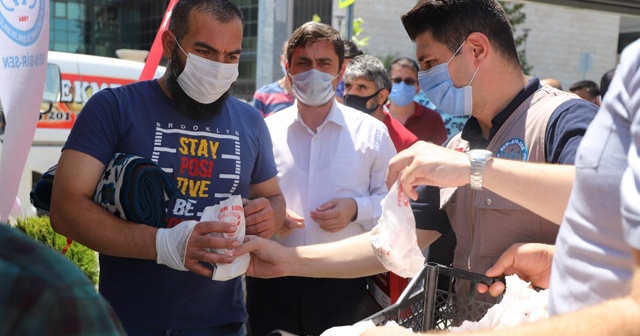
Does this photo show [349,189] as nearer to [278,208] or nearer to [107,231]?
[278,208]

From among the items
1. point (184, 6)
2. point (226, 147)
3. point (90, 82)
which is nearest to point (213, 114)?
point (226, 147)

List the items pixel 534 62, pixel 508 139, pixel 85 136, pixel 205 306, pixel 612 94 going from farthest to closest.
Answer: pixel 534 62
pixel 205 306
pixel 85 136
pixel 508 139
pixel 612 94

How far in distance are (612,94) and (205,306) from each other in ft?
6.03

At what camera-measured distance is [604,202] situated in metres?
1.08

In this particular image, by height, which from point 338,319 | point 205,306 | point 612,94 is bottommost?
point 338,319

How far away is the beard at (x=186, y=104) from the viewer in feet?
8.73

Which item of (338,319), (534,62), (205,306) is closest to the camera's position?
(205,306)

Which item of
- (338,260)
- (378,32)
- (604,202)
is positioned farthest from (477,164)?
(378,32)

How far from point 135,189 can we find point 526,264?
1273mm

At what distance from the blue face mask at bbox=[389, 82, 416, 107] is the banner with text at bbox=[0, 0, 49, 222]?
4.08 metres

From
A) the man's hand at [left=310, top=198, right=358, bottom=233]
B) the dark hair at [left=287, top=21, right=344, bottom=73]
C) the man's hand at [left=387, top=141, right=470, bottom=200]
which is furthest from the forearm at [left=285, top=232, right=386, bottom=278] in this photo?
the dark hair at [left=287, top=21, right=344, bottom=73]

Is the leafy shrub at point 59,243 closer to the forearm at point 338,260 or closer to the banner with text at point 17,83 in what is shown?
the banner with text at point 17,83

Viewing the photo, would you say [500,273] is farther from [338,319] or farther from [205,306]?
[338,319]

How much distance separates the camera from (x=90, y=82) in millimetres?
8758
